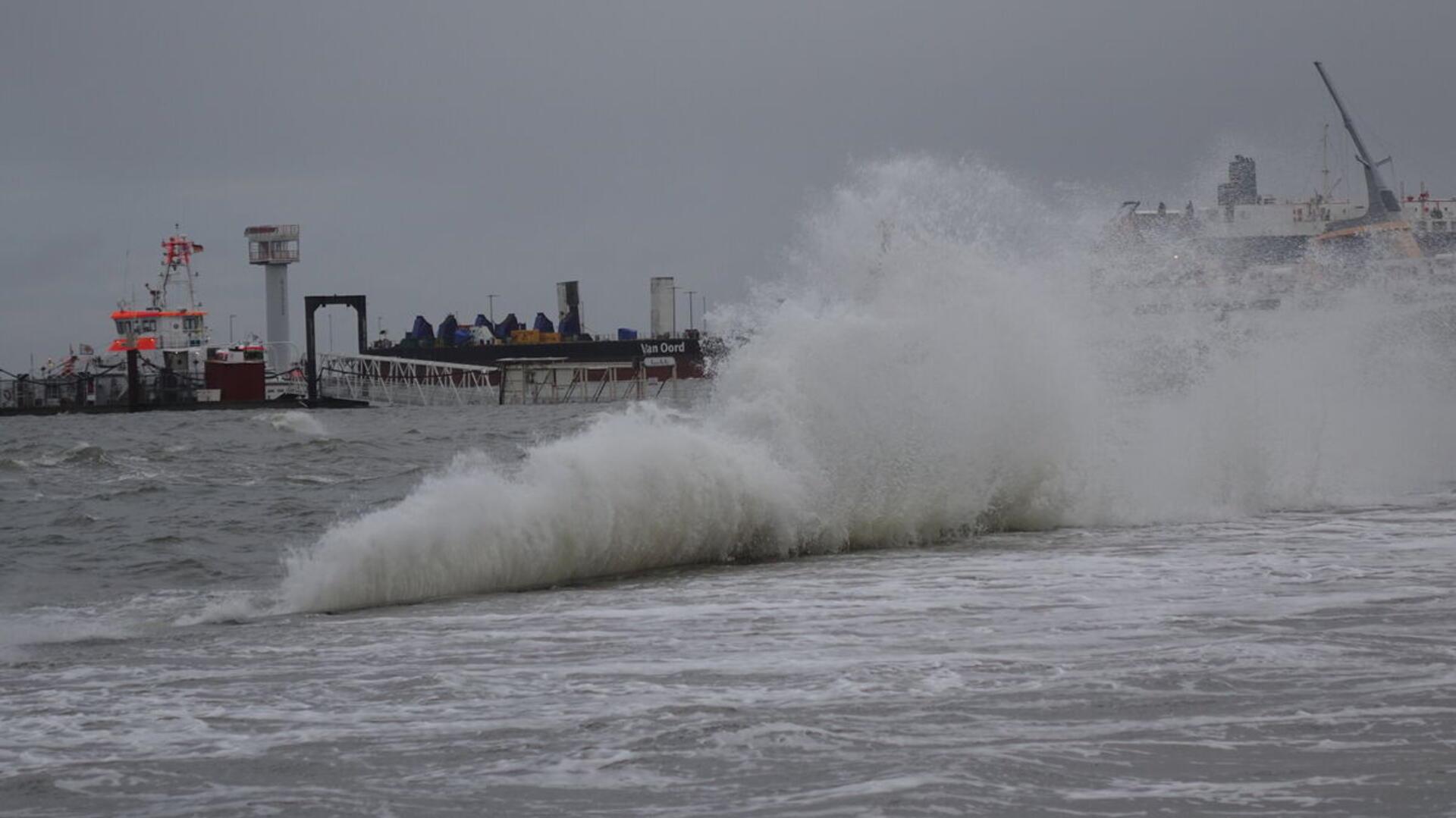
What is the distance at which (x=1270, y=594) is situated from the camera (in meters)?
10.1

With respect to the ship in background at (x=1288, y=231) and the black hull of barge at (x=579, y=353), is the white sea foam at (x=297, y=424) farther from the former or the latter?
the black hull of barge at (x=579, y=353)

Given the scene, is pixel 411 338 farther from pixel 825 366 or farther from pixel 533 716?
pixel 533 716

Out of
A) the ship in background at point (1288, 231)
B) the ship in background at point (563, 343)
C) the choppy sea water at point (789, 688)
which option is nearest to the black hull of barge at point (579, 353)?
the ship in background at point (563, 343)

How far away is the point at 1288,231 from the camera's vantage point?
61125 mm

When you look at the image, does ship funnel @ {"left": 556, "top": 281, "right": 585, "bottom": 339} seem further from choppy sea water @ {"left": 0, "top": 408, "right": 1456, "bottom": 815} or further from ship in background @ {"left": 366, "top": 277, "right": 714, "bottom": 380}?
choppy sea water @ {"left": 0, "top": 408, "right": 1456, "bottom": 815}

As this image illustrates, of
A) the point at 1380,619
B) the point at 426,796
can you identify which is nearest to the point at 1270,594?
the point at 1380,619

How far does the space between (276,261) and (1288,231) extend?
208ft

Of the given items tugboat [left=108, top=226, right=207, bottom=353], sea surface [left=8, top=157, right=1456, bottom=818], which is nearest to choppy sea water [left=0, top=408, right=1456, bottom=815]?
sea surface [left=8, top=157, right=1456, bottom=818]

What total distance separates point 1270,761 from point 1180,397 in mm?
14517

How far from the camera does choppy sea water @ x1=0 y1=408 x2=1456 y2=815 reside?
5805 mm

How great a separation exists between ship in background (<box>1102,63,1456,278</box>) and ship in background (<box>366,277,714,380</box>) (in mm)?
43490

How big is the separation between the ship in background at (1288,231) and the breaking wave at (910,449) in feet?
6.80

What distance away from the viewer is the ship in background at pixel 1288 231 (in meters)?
23.8

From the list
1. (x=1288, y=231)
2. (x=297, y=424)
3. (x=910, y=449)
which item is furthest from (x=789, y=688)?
(x=1288, y=231)
